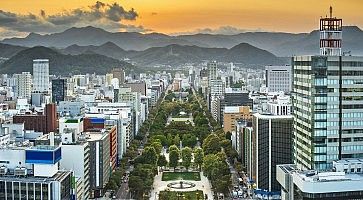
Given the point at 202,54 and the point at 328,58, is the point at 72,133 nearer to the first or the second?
the point at 328,58

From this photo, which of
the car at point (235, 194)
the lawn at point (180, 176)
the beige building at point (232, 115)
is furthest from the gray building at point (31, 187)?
the beige building at point (232, 115)

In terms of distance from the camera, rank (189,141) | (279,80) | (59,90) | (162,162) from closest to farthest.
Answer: (162,162), (189,141), (59,90), (279,80)

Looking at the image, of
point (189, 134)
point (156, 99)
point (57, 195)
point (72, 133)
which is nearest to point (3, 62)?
point (156, 99)

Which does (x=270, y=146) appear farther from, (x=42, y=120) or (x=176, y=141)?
(x=176, y=141)

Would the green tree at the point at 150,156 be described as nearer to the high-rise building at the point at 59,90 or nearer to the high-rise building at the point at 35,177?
the high-rise building at the point at 35,177

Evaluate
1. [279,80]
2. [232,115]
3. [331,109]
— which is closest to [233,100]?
[232,115]
